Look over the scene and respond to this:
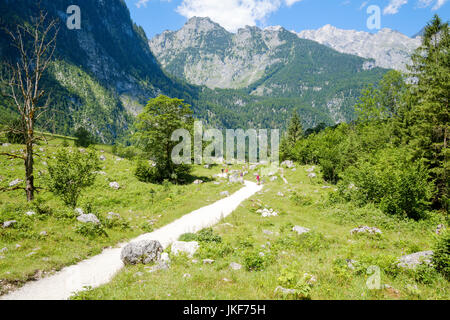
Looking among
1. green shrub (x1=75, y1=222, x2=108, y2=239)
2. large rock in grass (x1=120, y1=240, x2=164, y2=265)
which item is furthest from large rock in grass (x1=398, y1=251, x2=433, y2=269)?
green shrub (x1=75, y1=222, x2=108, y2=239)

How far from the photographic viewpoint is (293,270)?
7.46m

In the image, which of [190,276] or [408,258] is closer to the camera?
[190,276]

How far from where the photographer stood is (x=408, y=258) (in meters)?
8.93

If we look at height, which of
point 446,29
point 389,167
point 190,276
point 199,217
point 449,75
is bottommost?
point 199,217

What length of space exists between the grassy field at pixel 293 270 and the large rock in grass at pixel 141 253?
0.54m

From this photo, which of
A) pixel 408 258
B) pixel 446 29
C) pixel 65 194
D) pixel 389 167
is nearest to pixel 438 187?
pixel 389 167

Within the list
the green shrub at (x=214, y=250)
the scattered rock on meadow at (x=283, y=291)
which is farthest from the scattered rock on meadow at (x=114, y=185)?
the scattered rock on meadow at (x=283, y=291)

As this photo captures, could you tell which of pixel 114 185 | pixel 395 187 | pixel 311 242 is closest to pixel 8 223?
pixel 114 185

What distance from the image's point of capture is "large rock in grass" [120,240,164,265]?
1002 cm

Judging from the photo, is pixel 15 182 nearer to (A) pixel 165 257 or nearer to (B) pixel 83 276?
(B) pixel 83 276

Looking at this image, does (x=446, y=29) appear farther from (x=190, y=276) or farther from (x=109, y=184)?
(x=109, y=184)

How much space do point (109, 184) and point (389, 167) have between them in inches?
1166

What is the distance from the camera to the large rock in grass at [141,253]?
10.0m

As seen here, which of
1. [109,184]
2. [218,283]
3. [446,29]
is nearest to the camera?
[218,283]
